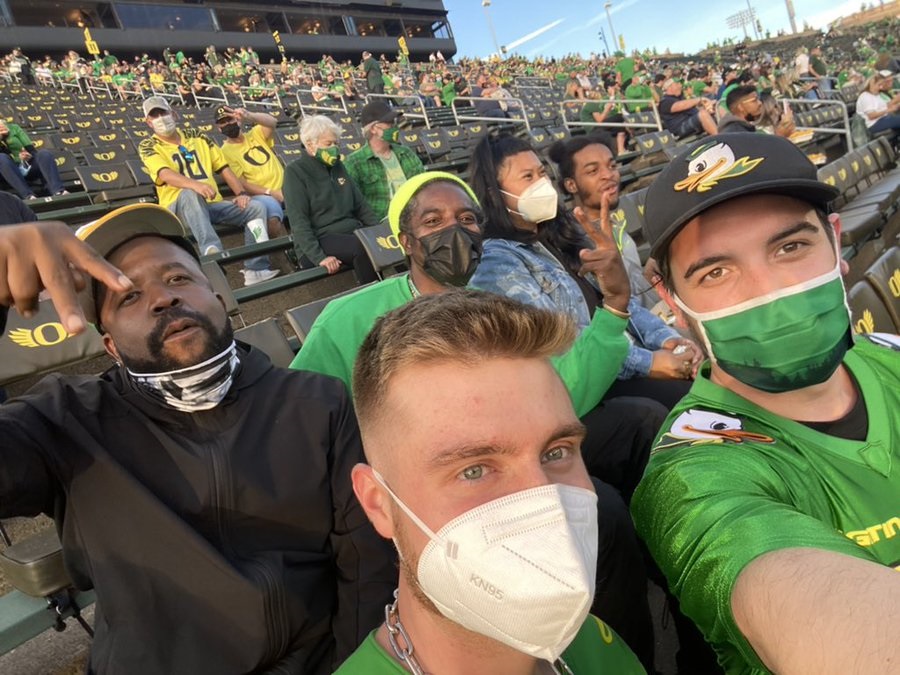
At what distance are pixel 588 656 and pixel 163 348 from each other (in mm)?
1427

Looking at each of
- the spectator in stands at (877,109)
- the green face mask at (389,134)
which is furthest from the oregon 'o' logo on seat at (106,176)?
the spectator in stands at (877,109)

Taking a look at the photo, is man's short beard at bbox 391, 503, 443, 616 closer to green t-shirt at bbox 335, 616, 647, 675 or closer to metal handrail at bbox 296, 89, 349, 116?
green t-shirt at bbox 335, 616, 647, 675

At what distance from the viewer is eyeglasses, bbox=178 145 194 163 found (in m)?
6.15

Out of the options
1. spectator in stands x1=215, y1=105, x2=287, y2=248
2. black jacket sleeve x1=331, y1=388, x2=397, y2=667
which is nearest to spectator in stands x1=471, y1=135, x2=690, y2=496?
black jacket sleeve x1=331, y1=388, x2=397, y2=667

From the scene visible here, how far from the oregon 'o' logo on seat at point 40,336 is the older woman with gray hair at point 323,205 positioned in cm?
231

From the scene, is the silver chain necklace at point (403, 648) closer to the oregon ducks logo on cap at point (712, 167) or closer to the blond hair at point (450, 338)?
the blond hair at point (450, 338)

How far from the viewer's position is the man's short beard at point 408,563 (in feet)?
3.53

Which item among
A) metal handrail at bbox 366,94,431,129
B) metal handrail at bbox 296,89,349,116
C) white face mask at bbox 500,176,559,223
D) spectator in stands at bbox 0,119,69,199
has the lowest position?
white face mask at bbox 500,176,559,223

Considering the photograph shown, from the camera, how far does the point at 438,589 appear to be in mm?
1054

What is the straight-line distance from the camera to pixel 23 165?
8055 mm

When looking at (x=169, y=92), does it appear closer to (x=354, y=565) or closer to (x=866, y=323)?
(x=354, y=565)

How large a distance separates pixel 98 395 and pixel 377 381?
1025 millimetres

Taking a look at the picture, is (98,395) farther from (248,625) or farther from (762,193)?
(762,193)

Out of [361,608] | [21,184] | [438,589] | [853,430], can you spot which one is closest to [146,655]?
[361,608]
